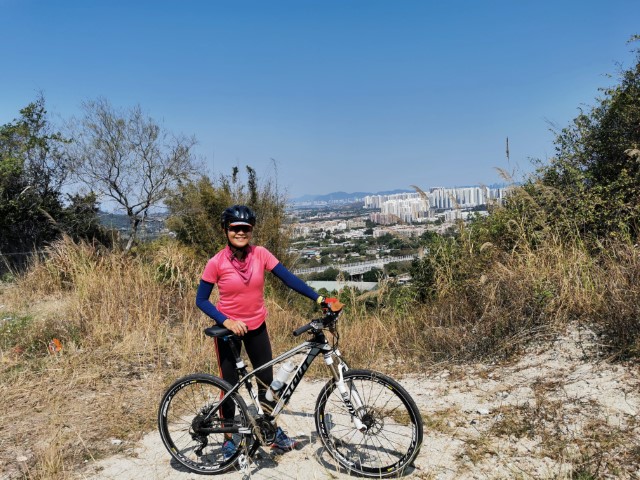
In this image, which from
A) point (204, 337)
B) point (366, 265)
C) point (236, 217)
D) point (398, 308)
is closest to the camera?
point (236, 217)

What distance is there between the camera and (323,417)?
3.16 metres

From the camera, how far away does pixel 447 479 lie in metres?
2.99

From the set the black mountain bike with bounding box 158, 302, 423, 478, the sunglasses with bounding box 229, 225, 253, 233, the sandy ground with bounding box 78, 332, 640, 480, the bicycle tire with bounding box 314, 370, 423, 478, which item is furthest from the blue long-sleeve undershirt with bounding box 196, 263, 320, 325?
the sandy ground with bounding box 78, 332, 640, 480

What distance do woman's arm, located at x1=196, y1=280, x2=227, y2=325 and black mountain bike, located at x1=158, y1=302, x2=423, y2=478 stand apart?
80 mm

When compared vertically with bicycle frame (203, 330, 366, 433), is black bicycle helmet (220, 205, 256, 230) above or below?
above

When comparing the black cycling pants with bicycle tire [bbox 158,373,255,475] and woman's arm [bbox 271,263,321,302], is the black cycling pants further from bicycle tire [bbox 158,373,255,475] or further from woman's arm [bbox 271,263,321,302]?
woman's arm [bbox 271,263,321,302]

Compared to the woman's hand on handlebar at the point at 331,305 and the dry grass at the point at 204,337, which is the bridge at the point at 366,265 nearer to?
the dry grass at the point at 204,337

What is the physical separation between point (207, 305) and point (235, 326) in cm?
29

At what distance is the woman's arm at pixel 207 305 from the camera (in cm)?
315

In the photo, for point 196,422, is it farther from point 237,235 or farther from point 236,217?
point 236,217

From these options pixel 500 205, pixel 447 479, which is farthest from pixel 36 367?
pixel 500 205

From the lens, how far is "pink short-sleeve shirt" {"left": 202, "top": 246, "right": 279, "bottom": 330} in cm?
330

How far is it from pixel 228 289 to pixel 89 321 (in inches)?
153

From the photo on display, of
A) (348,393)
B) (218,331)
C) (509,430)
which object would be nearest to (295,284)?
(218,331)
